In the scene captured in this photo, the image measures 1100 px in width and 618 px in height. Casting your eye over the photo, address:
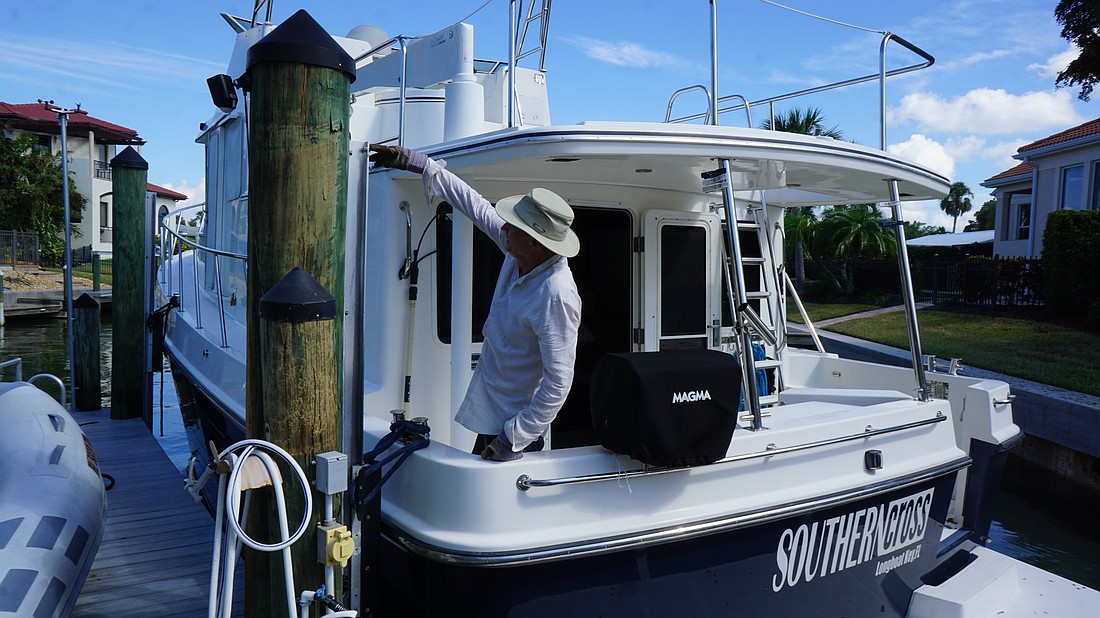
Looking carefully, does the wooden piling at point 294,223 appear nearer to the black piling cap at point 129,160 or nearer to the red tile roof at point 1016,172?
the black piling cap at point 129,160

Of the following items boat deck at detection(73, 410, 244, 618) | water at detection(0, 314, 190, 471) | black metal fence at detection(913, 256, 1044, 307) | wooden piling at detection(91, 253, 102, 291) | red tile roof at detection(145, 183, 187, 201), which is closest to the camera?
boat deck at detection(73, 410, 244, 618)

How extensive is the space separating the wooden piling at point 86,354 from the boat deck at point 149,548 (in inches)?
83.9

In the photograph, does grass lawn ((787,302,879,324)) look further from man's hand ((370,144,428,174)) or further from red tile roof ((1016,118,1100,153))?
man's hand ((370,144,428,174))

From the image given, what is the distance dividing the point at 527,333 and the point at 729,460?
0.97 meters

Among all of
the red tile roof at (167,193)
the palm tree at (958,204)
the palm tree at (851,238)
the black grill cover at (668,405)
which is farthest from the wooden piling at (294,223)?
the palm tree at (958,204)

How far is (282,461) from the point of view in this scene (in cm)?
268

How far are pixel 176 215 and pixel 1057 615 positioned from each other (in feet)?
26.9

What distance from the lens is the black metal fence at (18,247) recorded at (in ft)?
89.4

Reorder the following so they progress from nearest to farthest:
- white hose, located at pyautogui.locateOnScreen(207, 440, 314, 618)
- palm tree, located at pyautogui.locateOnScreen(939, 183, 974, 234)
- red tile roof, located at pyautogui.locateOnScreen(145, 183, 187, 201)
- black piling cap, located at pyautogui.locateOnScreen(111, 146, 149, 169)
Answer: white hose, located at pyautogui.locateOnScreen(207, 440, 314, 618) < black piling cap, located at pyautogui.locateOnScreen(111, 146, 149, 169) < red tile roof, located at pyautogui.locateOnScreen(145, 183, 187, 201) < palm tree, located at pyautogui.locateOnScreen(939, 183, 974, 234)

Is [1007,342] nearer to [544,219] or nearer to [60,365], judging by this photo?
[544,219]

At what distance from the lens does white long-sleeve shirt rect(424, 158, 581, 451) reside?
272 cm

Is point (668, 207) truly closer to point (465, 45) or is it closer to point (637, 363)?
point (465, 45)

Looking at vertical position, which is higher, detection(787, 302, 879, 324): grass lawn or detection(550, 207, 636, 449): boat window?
detection(550, 207, 636, 449): boat window

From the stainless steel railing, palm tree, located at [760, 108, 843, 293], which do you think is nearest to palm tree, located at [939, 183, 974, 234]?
palm tree, located at [760, 108, 843, 293]
